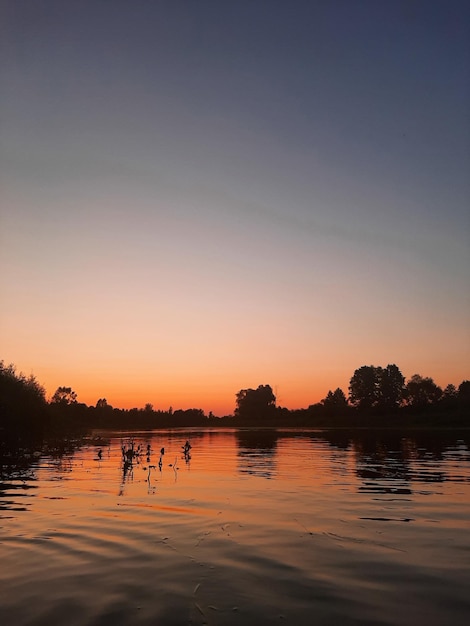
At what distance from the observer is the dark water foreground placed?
9.37 m

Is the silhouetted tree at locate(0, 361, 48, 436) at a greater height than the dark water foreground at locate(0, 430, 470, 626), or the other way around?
the silhouetted tree at locate(0, 361, 48, 436)

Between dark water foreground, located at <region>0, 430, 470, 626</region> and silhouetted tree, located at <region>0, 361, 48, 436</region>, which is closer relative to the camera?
dark water foreground, located at <region>0, 430, 470, 626</region>

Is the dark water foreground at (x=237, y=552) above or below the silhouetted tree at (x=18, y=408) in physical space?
below

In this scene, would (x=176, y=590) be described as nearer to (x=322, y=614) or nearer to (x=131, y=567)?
(x=131, y=567)

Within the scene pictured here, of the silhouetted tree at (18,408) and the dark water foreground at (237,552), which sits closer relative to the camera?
the dark water foreground at (237,552)

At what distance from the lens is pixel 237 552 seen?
13.6 m

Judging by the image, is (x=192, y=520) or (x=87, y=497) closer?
(x=192, y=520)

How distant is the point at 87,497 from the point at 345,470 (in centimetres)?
1873

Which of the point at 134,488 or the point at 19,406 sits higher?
the point at 19,406

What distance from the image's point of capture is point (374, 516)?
18.6 m

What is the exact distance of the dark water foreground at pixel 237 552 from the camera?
30.7ft

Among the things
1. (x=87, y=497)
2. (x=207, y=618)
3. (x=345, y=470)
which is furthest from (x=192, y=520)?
(x=345, y=470)

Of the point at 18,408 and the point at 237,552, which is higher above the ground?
the point at 18,408

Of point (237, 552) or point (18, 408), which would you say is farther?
point (18, 408)
